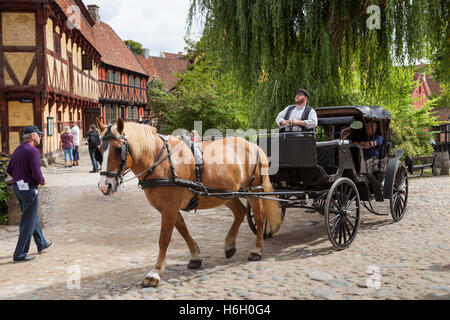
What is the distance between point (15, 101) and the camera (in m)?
18.7

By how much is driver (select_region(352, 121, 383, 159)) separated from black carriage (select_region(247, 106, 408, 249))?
0.24 ft

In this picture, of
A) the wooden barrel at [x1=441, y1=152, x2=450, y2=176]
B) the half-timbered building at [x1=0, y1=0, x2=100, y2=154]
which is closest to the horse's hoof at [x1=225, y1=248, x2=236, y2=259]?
the wooden barrel at [x1=441, y1=152, x2=450, y2=176]

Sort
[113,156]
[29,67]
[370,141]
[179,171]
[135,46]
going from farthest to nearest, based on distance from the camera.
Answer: [135,46] → [29,67] → [370,141] → [179,171] → [113,156]

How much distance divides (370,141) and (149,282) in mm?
4576

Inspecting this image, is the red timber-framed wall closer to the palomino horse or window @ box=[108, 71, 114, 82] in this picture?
window @ box=[108, 71, 114, 82]

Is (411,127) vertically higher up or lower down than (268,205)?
higher up

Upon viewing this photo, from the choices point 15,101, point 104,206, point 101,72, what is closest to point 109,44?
point 101,72

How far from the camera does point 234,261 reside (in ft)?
18.0

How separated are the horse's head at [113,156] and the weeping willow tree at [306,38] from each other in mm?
5313

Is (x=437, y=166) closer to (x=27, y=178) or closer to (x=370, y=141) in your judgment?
(x=370, y=141)

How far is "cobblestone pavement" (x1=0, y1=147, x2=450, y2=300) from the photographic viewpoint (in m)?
4.33

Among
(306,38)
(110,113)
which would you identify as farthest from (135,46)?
(306,38)

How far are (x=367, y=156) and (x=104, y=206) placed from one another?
591 centimetres

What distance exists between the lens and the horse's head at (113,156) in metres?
4.25
